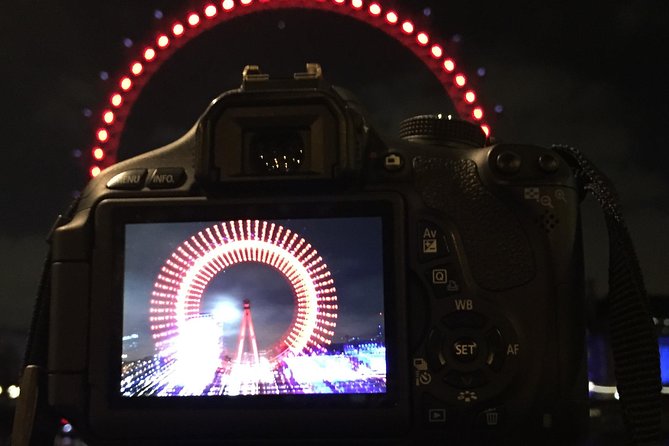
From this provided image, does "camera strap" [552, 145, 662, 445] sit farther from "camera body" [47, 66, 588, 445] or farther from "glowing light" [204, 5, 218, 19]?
"glowing light" [204, 5, 218, 19]

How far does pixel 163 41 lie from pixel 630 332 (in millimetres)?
954

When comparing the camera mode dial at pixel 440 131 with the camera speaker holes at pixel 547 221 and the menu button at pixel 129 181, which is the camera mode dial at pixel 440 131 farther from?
the menu button at pixel 129 181

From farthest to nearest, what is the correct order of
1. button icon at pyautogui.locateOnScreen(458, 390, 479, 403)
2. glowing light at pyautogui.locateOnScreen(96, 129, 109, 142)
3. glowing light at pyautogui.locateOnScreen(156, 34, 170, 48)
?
glowing light at pyautogui.locateOnScreen(156, 34, 170, 48) → glowing light at pyautogui.locateOnScreen(96, 129, 109, 142) → button icon at pyautogui.locateOnScreen(458, 390, 479, 403)

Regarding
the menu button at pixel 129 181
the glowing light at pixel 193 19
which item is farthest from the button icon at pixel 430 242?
the glowing light at pixel 193 19

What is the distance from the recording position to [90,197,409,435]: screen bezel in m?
0.59

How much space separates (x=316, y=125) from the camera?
62 cm

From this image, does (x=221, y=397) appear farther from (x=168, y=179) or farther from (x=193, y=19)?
(x=193, y=19)

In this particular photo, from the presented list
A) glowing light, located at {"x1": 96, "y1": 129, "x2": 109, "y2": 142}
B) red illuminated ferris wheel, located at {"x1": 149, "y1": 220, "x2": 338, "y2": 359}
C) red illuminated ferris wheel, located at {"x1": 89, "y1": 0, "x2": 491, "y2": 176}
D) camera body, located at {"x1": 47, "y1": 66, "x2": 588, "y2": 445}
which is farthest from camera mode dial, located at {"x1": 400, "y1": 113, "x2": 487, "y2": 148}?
glowing light, located at {"x1": 96, "y1": 129, "x2": 109, "y2": 142}

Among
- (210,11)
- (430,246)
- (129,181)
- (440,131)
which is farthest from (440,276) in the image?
(210,11)

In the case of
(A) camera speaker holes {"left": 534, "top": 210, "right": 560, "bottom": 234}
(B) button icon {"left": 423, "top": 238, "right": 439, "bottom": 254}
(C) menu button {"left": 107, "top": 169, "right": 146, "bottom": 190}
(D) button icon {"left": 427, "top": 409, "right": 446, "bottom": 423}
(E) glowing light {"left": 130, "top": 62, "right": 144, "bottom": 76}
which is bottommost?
(D) button icon {"left": 427, "top": 409, "right": 446, "bottom": 423}

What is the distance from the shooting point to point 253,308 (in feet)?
2.02

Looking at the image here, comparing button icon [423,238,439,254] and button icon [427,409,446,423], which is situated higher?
button icon [423,238,439,254]

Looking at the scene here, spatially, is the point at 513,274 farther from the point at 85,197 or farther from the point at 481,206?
the point at 85,197

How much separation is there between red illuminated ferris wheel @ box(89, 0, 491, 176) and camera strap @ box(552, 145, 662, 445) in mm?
595
